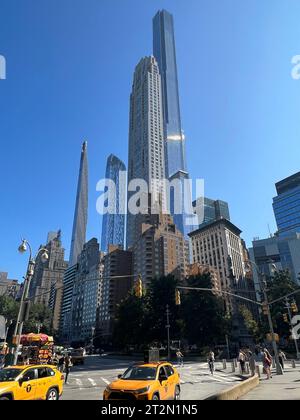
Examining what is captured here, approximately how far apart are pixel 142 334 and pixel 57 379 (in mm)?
48752

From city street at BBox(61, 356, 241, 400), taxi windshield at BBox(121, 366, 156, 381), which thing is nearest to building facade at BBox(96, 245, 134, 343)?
city street at BBox(61, 356, 241, 400)

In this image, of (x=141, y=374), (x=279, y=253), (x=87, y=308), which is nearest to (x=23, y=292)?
(x=141, y=374)

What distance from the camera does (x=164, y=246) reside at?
138m

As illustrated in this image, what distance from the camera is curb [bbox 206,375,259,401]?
1017 centimetres

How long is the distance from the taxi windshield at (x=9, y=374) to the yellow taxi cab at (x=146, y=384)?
11.8 ft

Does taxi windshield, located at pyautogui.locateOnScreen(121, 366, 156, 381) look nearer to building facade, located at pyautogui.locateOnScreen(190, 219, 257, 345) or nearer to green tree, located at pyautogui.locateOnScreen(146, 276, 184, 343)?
green tree, located at pyautogui.locateOnScreen(146, 276, 184, 343)

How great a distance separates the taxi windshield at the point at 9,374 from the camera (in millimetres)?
11492

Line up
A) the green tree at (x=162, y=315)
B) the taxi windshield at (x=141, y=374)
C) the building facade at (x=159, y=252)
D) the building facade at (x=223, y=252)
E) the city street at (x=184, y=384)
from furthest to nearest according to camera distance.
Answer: the building facade at (x=223, y=252) → the building facade at (x=159, y=252) → the green tree at (x=162, y=315) → the city street at (x=184, y=384) → the taxi windshield at (x=141, y=374)

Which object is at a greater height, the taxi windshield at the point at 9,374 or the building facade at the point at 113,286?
the building facade at the point at 113,286

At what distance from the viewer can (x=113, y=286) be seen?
14725 centimetres

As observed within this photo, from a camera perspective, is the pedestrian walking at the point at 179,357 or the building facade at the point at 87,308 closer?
the pedestrian walking at the point at 179,357

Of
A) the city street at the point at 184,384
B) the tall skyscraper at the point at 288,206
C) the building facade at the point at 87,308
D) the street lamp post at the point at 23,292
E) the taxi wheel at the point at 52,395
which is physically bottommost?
the city street at the point at 184,384

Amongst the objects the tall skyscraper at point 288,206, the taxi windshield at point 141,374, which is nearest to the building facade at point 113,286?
the tall skyscraper at point 288,206

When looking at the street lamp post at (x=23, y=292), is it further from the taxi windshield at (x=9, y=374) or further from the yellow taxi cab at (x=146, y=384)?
the yellow taxi cab at (x=146, y=384)
